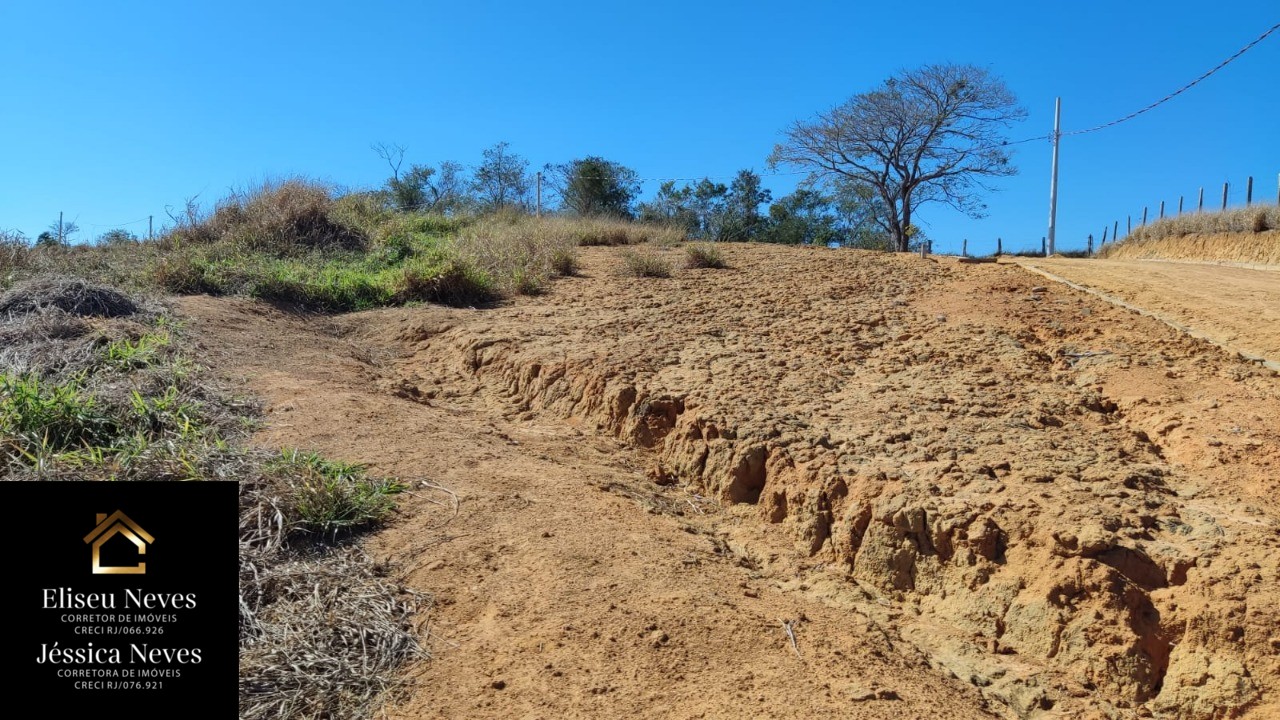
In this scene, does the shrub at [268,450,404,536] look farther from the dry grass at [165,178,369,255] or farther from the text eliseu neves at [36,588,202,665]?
the dry grass at [165,178,369,255]

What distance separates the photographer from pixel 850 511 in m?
3.52

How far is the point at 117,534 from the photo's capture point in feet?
7.56

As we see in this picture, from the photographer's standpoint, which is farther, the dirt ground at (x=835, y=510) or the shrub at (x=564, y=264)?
the shrub at (x=564, y=264)

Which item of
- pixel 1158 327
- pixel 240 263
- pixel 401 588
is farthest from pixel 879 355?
pixel 240 263

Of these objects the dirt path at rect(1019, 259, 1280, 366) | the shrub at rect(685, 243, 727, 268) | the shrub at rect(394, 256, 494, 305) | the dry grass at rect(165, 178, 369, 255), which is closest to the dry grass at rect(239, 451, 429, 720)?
the dirt path at rect(1019, 259, 1280, 366)

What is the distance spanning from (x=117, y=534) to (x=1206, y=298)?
6.80m

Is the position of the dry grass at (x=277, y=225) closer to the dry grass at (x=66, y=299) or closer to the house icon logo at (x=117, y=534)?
the dry grass at (x=66, y=299)

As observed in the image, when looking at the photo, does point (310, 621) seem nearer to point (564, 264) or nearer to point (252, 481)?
point (252, 481)

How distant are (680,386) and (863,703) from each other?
8.44 feet

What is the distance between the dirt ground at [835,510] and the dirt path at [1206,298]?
29 cm

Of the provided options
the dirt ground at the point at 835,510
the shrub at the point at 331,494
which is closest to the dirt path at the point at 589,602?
the dirt ground at the point at 835,510

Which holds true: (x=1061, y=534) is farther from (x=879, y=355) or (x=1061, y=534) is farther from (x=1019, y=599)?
(x=879, y=355)

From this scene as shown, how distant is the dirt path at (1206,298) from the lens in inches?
192

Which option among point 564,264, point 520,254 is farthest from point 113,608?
point 520,254
